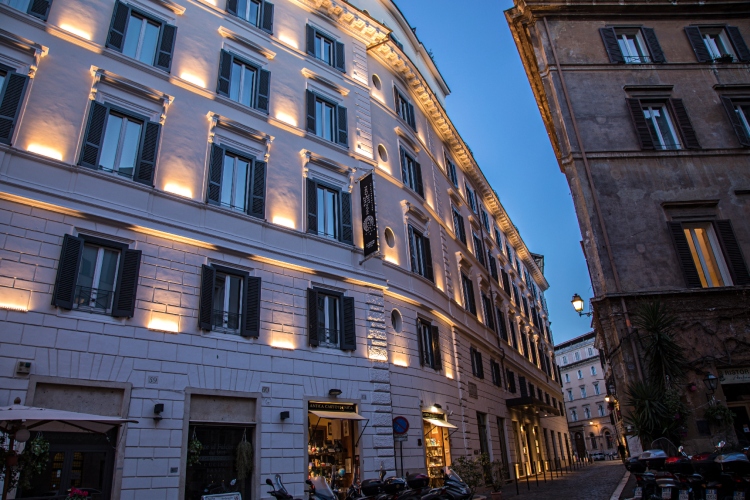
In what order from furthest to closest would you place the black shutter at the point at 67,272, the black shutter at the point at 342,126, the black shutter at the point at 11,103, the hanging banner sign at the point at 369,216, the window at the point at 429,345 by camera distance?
the window at the point at 429,345
the black shutter at the point at 342,126
the hanging banner sign at the point at 369,216
the black shutter at the point at 11,103
the black shutter at the point at 67,272

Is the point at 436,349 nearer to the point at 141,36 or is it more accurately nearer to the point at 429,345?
the point at 429,345

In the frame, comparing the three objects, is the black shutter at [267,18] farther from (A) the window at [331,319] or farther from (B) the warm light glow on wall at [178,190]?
(A) the window at [331,319]

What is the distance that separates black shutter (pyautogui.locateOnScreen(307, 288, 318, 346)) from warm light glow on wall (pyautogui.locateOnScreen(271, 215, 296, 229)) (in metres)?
2.09

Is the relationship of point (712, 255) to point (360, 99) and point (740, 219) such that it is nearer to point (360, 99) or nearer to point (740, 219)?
point (740, 219)

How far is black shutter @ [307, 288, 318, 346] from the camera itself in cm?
1475

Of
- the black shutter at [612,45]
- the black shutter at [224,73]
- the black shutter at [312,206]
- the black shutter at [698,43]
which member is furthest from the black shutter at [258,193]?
the black shutter at [698,43]

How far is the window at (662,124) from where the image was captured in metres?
17.9

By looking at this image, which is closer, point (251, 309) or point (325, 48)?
point (251, 309)

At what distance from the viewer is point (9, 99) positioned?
37.9 feet

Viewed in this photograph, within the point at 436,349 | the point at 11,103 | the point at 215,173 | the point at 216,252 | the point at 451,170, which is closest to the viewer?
the point at 11,103

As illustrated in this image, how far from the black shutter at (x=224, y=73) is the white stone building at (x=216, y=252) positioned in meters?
0.07

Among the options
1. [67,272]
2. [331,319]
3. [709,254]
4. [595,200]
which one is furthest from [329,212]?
[709,254]

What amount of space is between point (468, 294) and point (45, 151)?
18979mm

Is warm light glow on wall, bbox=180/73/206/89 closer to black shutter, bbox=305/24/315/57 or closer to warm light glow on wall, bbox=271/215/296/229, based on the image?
warm light glow on wall, bbox=271/215/296/229
